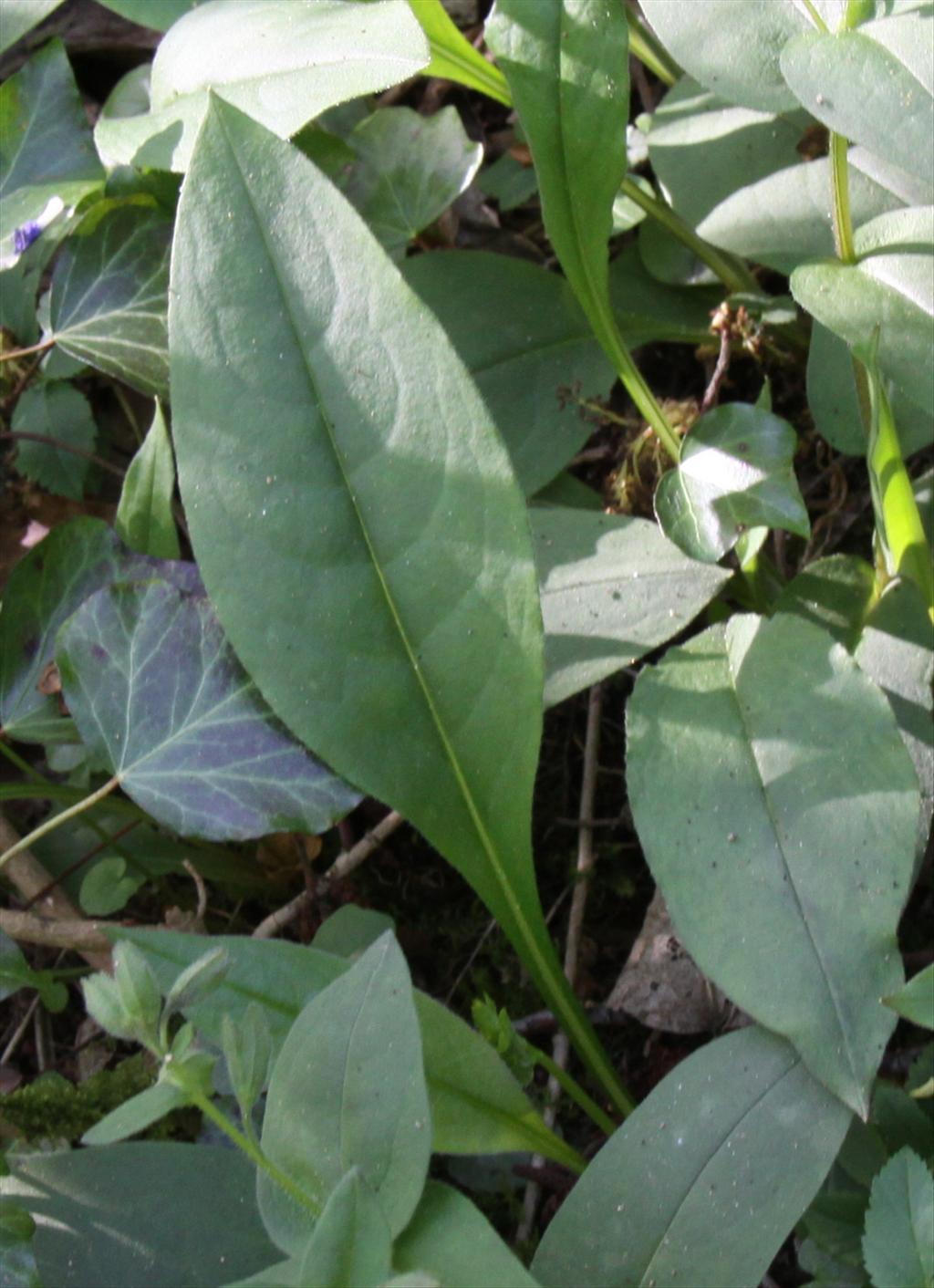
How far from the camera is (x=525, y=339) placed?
1.31 meters

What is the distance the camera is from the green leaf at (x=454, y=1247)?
0.72 meters

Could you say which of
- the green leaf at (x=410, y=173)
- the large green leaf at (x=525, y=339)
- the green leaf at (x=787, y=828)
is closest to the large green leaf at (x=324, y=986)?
the green leaf at (x=787, y=828)

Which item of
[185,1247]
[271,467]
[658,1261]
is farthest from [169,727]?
[658,1261]

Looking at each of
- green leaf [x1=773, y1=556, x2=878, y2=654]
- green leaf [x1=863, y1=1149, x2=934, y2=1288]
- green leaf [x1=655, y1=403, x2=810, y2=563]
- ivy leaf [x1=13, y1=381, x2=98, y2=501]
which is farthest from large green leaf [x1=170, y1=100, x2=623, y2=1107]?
ivy leaf [x1=13, y1=381, x2=98, y2=501]

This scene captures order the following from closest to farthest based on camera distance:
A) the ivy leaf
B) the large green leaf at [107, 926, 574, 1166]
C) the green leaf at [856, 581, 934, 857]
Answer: the large green leaf at [107, 926, 574, 1166] → the green leaf at [856, 581, 934, 857] → the ivy leaf

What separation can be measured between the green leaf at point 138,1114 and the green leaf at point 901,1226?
44 centimetres

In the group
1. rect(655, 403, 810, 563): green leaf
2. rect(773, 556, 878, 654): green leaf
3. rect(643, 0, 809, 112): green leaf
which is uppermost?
rect(643, 0, 809, 112): green leaf

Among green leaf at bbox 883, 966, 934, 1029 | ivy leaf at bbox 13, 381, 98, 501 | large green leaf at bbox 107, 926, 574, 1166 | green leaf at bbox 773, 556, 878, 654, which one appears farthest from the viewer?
ivy leaf at bbox 13, 381, 98, 501

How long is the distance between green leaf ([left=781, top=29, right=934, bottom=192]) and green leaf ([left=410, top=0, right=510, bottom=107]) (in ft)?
1.34

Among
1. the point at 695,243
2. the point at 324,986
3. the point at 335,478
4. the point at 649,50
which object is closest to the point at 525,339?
the point at 695,243

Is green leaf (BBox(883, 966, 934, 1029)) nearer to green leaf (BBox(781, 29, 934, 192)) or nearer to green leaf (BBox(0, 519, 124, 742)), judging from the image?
green leaf (BBox(781, 29, 934, 192))

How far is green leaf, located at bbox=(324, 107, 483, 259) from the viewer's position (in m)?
1.33

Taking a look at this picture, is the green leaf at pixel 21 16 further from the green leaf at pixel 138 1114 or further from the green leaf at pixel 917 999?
the green leaf at pixel 917 999

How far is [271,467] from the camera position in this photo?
0.90 metres
